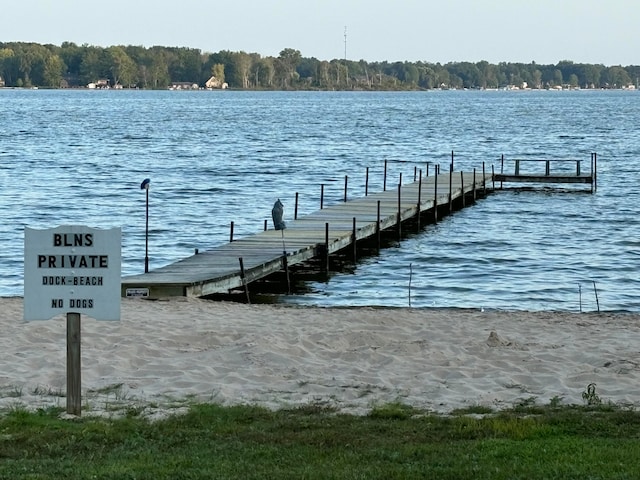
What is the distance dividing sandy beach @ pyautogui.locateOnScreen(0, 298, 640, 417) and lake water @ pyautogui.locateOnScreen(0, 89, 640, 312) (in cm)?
720

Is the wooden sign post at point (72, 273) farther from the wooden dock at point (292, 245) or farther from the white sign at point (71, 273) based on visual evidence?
the wooden dock at point (292, 245)

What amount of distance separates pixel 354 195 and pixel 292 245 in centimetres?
2270

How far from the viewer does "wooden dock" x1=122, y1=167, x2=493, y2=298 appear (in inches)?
795

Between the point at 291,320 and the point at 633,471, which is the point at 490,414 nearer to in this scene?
the point at 633,471

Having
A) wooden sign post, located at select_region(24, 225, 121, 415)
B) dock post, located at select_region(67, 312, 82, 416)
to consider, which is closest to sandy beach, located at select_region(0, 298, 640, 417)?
dock post, located at select_region(67, 312, 82, 416)

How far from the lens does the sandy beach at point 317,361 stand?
10727 millimetres

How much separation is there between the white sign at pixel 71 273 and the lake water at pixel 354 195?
45.6ft

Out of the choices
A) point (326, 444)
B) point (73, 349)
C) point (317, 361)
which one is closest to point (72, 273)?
point (73, 349)

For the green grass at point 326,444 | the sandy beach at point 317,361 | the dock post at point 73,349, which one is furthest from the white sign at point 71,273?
the sandy beach at point 317,361

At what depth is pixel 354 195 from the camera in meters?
48.3

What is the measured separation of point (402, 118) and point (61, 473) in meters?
139

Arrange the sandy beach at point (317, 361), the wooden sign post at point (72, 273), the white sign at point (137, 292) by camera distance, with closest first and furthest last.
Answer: the wooden sign post at point (72, 273)
the sandy beach at point (317, 361)
the white sign at point (137, 292)

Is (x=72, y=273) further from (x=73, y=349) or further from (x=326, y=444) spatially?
(x=326, y=444)

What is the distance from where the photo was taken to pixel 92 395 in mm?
10734
